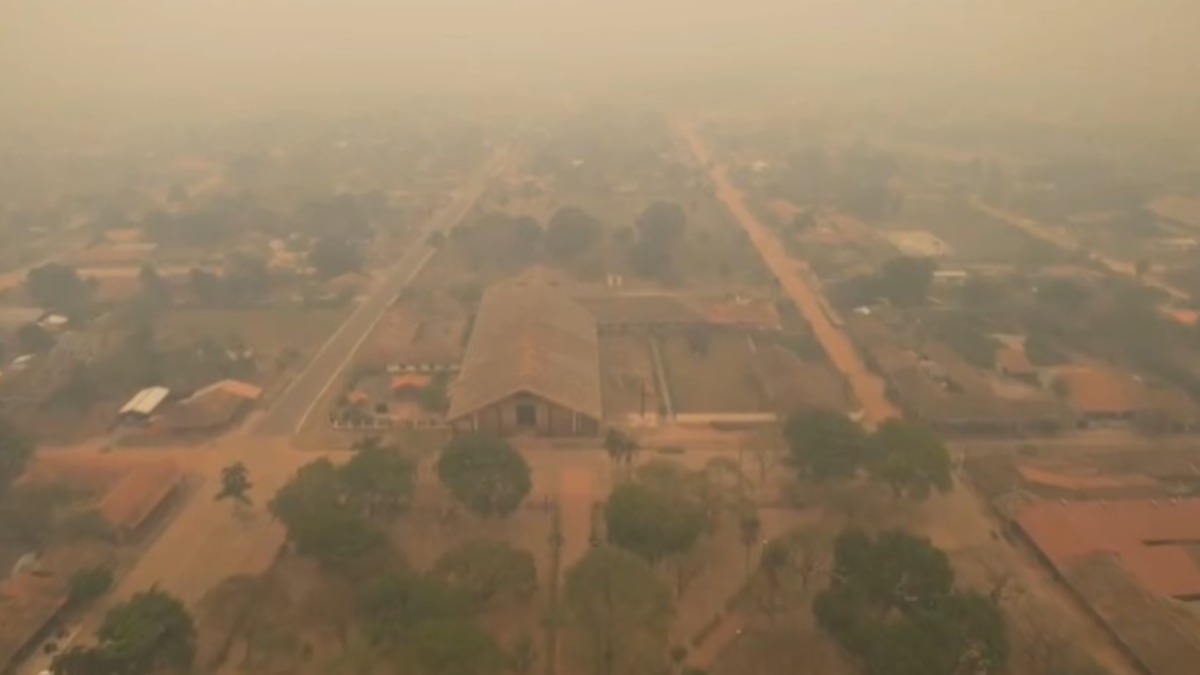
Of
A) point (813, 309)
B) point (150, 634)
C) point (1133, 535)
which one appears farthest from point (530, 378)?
point (1133, 535)

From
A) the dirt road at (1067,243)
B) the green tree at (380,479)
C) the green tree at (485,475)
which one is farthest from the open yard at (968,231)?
the green tree at (380,479)

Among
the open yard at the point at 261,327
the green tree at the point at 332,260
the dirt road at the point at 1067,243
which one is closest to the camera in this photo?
the open yard at the point at 261,327

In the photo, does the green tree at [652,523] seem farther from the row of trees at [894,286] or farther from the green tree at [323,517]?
the row of trees at [894,286]

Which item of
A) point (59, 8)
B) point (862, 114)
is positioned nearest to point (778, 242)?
point (862, 114)

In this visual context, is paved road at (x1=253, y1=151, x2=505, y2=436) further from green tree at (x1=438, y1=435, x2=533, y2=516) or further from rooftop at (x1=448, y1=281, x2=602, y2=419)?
green tree at (x1=438, y1=435, x2=533, y2=516)

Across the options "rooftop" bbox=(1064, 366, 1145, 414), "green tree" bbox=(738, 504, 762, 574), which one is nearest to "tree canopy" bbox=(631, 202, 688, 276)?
"rooftop" bbox=(1064, 366, 1145, 414)

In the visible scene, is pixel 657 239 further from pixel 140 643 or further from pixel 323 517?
pixel 140 643
